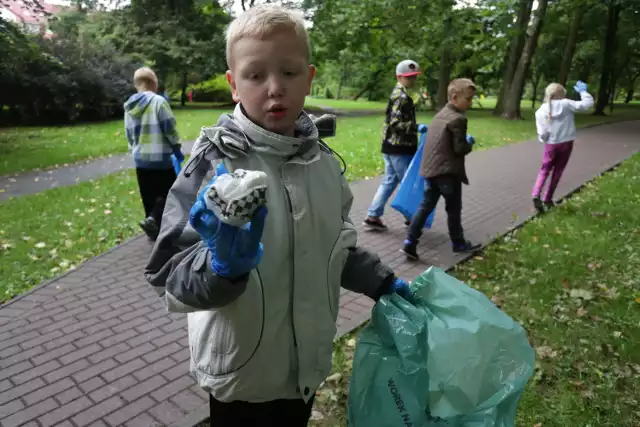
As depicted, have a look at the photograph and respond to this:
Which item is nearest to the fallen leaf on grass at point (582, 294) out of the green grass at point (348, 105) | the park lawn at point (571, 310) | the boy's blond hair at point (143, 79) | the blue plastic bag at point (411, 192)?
the park lawn at point (571, 310)

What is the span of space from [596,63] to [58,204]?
131 ft

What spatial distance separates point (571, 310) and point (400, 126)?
270cm

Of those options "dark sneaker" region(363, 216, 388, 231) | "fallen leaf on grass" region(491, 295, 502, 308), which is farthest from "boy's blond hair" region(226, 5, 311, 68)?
"dark sneaker" region(363, 216, 388, 231)

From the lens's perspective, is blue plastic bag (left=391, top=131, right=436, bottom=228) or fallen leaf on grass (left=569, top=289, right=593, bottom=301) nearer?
fallen leaf on grass (left=569, top=289, right=593, bottom=301)

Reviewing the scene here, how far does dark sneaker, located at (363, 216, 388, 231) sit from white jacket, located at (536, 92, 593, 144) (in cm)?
271

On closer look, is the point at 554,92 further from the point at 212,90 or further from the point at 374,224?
the point at 212,90

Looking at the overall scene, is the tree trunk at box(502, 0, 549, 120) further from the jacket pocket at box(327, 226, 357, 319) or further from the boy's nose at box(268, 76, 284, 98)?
the boy's nose at box(268, 76, 284, 98)

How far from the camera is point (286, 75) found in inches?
59.6

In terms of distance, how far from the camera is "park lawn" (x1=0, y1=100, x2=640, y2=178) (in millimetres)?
11188

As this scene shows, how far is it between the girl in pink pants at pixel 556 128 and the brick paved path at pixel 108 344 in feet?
3.31

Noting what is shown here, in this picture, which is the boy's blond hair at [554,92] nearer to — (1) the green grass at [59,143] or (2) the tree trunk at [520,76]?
(1) the green grass at [59,143]

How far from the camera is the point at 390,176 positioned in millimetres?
6316

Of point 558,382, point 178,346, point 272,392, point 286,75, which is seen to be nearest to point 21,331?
point 178,346

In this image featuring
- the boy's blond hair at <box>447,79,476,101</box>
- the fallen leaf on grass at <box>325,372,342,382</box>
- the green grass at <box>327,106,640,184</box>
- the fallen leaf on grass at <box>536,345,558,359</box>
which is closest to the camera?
the fallen leaf on grass at <box>325,372,342,382</box>
